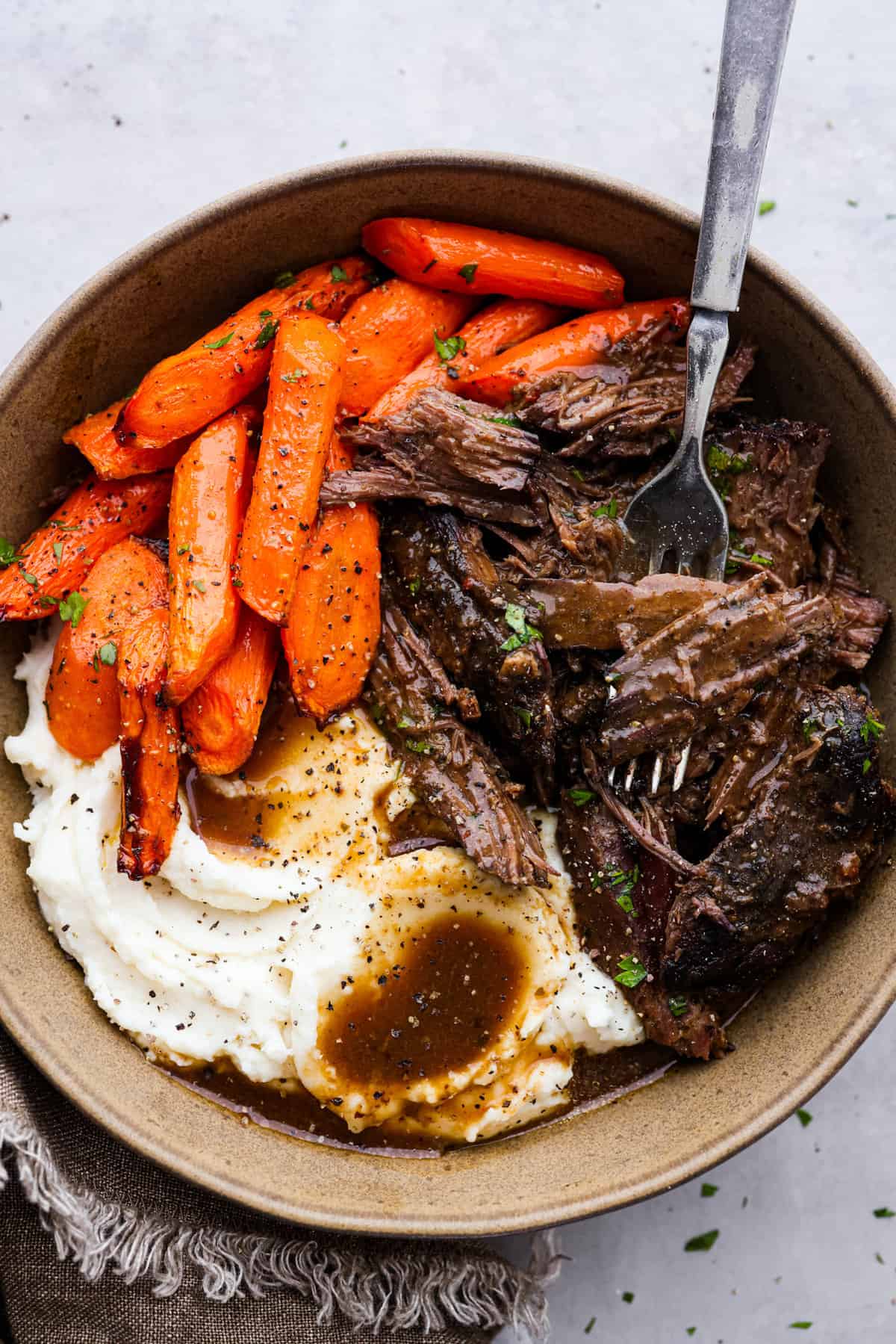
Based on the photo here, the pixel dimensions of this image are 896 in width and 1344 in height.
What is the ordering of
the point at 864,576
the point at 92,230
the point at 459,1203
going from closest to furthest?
the point at 459,1203 < the point at 864,576 < the point at 92,230

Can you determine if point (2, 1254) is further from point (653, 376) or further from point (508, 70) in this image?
point (508, 70)

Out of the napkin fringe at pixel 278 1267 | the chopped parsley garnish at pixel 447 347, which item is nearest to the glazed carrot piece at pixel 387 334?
the chopped parsley garnish at pixel 447 347

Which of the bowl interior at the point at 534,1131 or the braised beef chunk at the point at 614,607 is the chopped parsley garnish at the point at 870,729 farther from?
the braised beef chunk at the point at 614,607

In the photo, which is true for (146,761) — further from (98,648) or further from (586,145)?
(586,145)

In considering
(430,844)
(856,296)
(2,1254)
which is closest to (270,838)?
(430,844)

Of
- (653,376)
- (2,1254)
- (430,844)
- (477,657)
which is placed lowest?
(2,1254)

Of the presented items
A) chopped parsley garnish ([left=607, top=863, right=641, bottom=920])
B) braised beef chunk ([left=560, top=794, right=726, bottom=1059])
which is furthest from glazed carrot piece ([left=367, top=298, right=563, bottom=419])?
chopped parsley garnish ([left=607, top=863, right=641, bottom=920])

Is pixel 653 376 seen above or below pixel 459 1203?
above
